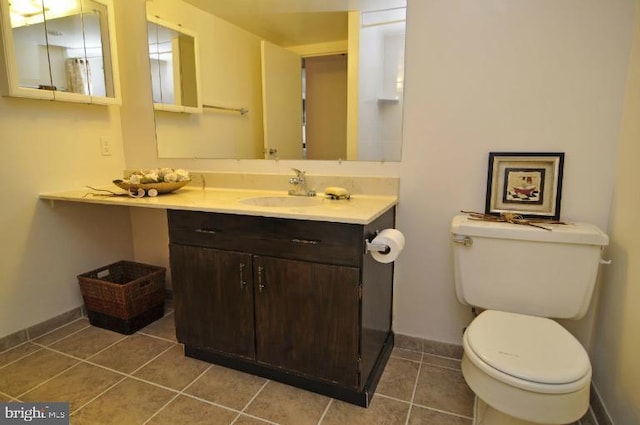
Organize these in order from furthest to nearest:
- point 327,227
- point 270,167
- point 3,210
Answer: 1. point 270,167
2. point 3,210
3. point 327,227

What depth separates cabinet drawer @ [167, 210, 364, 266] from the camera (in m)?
1.40

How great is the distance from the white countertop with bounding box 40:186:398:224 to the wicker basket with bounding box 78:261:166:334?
52 centimetres

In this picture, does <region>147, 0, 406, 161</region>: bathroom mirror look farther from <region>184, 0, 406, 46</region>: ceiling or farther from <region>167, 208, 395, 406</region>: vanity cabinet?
<region>167, 208, 395, 406</region>: vanity cabinet

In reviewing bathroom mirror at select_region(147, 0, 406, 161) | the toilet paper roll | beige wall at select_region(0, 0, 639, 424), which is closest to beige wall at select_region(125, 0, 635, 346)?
beige wall at select_region(0, 0, 639, 424)

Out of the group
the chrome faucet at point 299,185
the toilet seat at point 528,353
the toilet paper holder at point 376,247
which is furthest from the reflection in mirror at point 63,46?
the toilet seat at point 528,353

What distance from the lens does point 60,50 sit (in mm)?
1999

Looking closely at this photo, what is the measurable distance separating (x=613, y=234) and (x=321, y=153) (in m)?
1.33

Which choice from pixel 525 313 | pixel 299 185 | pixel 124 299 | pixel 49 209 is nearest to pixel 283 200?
pixel 299 185

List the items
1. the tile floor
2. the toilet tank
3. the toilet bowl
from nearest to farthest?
the toilet bowl, the toilet tank, the tile floor

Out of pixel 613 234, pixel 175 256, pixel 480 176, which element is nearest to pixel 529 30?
pixel 480 176

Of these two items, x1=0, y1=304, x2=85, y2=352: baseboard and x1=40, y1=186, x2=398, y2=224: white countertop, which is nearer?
x1=40, y1=186, x2=398, y2=224: white countertop

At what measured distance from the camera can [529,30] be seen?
1516 millimetres

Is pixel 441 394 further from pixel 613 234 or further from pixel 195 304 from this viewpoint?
pixel 195 304

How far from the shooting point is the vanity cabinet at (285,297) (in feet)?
4.73
